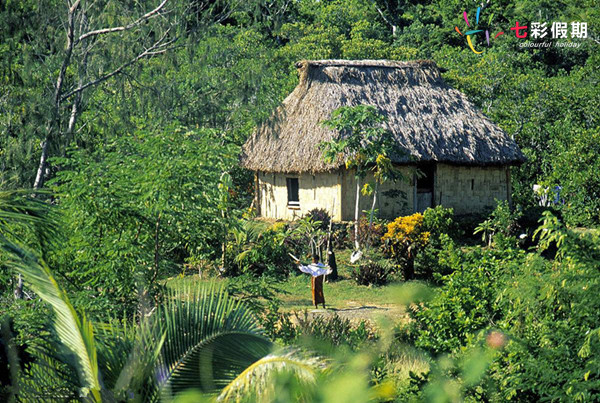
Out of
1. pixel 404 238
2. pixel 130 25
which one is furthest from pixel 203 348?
pixel 404 238

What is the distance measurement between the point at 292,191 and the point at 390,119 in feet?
11.6

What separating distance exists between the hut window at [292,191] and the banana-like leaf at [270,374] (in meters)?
16.6

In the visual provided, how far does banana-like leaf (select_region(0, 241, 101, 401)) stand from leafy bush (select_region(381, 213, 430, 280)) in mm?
11611

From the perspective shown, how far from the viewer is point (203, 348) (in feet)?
17.8

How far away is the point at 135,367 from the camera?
5.03 metres

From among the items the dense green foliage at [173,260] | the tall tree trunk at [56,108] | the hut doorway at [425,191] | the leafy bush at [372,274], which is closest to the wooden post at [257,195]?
the dense green foliage at [173,260]

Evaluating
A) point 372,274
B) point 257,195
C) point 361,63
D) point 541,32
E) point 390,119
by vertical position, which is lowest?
point 372,274

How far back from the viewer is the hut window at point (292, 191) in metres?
21.4

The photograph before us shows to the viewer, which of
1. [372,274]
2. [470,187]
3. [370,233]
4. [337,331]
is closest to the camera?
[337,331]

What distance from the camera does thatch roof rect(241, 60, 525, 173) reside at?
20.8 metres

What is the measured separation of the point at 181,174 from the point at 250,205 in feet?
49.3

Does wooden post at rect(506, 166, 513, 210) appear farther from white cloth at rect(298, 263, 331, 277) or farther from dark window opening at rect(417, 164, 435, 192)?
white cloth at rect(298, 263, 331, 277)

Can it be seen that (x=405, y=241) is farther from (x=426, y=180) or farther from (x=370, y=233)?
(x=426, y=180)

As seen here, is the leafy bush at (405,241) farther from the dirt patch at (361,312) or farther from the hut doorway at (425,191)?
the hut doorway at (425,191)
